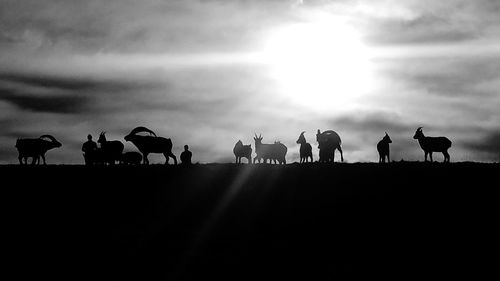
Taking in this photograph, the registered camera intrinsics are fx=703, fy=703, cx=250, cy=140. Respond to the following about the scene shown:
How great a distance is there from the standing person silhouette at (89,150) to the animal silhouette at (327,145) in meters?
12.8

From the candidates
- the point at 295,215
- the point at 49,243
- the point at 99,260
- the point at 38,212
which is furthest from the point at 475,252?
the point at 38,212

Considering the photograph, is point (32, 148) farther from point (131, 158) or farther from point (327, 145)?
point (327, 145)

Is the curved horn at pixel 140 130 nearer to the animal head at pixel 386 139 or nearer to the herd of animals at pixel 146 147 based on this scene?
the herd of animals at pixel 146 147

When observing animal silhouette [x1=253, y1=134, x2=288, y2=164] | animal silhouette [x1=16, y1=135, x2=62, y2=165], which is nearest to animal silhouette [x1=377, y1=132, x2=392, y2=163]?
animal silhouette [x1=253, y1=134, x2=288, y2=164]

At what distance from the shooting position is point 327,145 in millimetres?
40156

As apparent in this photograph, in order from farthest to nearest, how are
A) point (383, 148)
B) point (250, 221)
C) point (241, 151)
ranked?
point (241, 151) → point (383, 148) → point (250, 221)

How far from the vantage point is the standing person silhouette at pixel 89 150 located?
39.5m

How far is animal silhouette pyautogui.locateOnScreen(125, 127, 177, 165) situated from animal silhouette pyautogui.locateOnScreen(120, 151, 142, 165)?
1.18 m

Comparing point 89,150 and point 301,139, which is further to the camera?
point 301,139

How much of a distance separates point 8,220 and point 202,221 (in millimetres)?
8648

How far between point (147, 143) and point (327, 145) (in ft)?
34.4

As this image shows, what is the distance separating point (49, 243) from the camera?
27562 mm

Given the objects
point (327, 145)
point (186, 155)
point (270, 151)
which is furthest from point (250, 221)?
point (270, 151)

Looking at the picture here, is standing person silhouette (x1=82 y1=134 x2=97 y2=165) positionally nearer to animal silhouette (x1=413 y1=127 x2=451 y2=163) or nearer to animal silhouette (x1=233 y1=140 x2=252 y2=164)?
animal silhouette (x1=233 y1=140 x2=252 y2=164)
